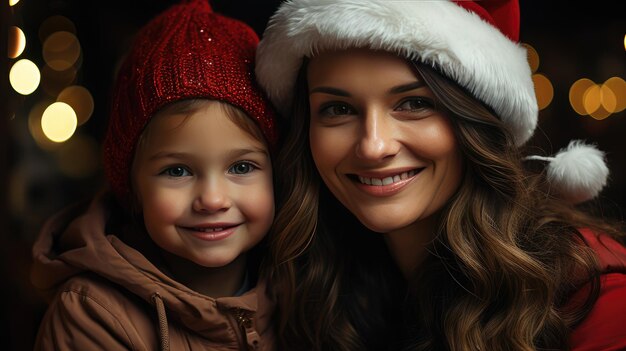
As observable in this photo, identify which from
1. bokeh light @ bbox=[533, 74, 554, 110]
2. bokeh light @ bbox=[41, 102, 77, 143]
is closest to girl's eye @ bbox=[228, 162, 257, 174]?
bokeh light @ bbox=[41, 102, 77, 143]

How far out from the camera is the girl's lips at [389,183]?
1407 millimetres

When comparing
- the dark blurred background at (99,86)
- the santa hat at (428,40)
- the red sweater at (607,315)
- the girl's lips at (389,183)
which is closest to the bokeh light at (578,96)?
the dark blurred background at (99,86)

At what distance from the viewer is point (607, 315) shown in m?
1.29

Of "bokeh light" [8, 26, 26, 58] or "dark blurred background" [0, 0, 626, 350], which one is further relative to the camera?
"dark blurred background" [0, 0, 626, 350]

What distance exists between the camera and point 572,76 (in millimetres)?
2416

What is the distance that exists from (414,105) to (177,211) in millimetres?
556

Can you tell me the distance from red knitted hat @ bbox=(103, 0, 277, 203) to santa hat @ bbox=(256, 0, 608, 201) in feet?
0.23

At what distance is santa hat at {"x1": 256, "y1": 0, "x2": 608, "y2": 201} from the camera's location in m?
1.30

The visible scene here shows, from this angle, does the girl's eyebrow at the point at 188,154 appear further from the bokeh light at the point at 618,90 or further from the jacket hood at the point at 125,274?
the bokeh light at the point at 618,90

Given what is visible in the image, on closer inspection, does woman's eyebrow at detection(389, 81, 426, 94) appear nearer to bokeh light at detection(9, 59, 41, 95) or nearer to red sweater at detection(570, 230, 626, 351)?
red sweater at detection(570, 230, 626, 351)

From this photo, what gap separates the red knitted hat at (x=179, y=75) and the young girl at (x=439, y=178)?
0.07 metres

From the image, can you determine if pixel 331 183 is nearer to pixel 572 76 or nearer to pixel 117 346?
pixel 117 346

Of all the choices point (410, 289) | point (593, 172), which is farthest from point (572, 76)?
point (410, 289)

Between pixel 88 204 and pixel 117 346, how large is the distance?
530mm
